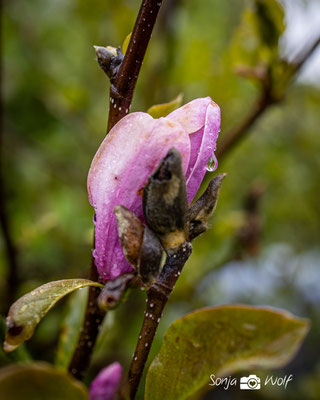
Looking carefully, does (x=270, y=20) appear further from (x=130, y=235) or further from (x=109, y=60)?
(x=130, y=235)

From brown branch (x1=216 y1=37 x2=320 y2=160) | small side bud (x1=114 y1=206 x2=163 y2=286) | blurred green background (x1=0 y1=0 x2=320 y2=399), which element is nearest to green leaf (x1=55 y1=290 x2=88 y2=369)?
blurred green background (x1=0 y1=0 x2=320 y2=399)

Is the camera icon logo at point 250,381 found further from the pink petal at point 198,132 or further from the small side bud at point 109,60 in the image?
the small side bud at point 109,60

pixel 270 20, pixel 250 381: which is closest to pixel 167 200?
pixel 250 381

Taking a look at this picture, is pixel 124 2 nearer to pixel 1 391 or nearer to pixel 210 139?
pixel 210 139

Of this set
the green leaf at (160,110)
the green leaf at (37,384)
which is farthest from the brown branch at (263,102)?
the green leaf at (37,384)

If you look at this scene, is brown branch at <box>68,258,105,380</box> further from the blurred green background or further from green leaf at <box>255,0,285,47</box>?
green leaf at <box>255,0,285,47</box>

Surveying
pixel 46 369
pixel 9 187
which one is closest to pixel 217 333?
pixel 46 369
